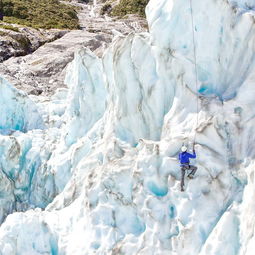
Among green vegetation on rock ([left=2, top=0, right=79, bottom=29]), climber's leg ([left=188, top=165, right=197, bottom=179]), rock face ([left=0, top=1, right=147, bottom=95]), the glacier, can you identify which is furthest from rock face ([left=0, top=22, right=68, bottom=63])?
climber's leg ([left=188, top=165, right=197, bottom=179])

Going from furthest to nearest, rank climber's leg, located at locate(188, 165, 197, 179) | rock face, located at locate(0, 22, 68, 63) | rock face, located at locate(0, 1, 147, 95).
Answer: rock face, located at locate(0, 22, 68, 63)
rock face, located at locate(0, 1, 147, 95)
climber's leg, located at locate(188, 165, 197, 179)

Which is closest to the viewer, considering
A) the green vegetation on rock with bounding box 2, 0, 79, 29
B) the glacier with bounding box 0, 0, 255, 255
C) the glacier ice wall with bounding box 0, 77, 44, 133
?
the glacier with bounding box 0, 0, 255, 255

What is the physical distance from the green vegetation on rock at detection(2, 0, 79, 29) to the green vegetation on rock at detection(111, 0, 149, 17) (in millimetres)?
7854

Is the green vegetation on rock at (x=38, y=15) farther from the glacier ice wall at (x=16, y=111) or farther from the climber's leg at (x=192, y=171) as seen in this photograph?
the climber's leg at (x=192, y=171)

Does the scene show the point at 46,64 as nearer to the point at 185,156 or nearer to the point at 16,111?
the point at 16,111

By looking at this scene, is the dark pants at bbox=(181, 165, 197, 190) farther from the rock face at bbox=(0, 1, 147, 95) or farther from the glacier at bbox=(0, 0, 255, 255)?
the rock face at bbox=(0, 1, 147, 95)

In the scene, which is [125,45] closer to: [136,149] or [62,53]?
[136,149]

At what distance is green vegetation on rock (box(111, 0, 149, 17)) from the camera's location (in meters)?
69.6

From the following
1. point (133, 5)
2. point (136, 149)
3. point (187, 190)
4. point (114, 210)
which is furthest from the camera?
point (133, 5)

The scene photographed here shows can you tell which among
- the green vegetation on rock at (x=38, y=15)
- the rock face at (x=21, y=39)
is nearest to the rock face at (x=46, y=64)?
the rock face at (x=21, y=39)

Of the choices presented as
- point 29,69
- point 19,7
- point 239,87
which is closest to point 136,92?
point 239,87

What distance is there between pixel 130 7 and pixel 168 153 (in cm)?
6460

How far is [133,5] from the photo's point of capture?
71.9 m

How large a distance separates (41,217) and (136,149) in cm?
294
